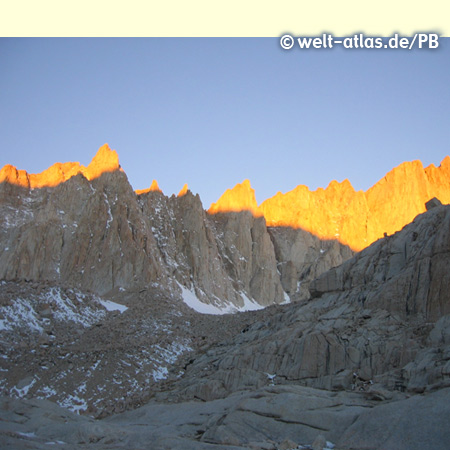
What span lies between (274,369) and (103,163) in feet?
225

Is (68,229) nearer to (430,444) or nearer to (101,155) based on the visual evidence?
(101,155)

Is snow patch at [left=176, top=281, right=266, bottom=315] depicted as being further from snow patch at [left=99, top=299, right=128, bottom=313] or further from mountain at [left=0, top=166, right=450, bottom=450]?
snow patch at [left=99, top=299, right=128, bottom=313]

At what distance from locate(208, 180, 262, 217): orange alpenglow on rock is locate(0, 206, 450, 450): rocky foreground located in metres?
72.0

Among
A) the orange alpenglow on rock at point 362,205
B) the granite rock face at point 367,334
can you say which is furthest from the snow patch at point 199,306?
the granite rock face at point 367,334

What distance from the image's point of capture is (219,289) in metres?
101

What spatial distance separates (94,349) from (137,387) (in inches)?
211

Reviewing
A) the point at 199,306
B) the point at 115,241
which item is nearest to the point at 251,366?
the point at 115,241

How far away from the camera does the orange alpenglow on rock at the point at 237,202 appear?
12712 centimetres

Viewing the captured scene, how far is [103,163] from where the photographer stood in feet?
308

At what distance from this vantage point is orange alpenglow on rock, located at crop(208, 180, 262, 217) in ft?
417

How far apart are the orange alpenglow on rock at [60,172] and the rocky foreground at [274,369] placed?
42750 millimetres

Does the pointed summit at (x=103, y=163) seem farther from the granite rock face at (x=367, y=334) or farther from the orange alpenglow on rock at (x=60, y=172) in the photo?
the granite rock face at (x=367, y=334)

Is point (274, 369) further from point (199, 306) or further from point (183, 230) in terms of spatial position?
point (183, 230)

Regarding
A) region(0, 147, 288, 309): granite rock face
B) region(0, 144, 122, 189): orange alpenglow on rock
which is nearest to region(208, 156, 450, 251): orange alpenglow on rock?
region(0, 147, 288, 309): granite rock face
